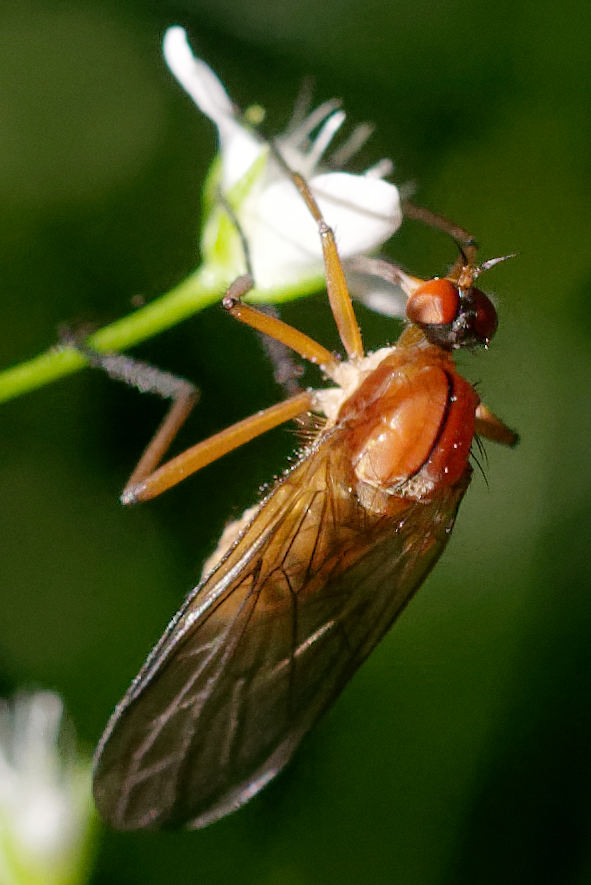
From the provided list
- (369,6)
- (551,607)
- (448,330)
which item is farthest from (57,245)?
(551,607)

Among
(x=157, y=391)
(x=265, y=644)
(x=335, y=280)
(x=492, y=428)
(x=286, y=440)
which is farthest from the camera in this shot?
(x=286, y=440)

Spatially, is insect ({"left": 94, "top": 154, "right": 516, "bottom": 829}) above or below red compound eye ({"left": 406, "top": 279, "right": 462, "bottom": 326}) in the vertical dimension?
below

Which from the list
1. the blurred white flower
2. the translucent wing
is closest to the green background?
the blurred white flower

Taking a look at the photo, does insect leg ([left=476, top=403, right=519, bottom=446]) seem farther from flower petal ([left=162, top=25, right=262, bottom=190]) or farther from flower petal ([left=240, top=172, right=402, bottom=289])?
flower petal ([left=162, top=25, right=262, bottom=190])

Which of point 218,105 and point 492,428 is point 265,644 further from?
point 218,105

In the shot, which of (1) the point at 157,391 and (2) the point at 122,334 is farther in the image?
(1) the point at 157,391

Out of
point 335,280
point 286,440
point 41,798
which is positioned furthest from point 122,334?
point 41,798
